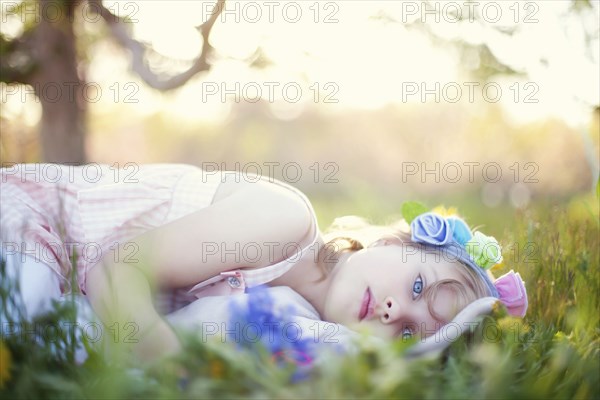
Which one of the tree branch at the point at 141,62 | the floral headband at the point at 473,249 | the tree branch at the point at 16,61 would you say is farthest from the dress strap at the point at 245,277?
the tree branch at the point at 16,61

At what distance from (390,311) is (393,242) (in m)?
0.30

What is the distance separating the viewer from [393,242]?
2.10 m

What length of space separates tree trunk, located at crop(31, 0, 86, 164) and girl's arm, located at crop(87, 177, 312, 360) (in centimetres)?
422

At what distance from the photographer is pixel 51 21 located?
5.52 m

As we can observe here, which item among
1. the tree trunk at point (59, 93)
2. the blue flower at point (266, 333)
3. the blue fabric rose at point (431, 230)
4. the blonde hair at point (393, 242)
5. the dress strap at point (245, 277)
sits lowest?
the tree trunk at point (59, 93)

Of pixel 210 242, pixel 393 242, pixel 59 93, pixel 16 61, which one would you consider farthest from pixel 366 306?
pixel 16 61

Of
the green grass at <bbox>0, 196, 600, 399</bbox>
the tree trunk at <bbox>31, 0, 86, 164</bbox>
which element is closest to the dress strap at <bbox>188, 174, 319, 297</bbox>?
the green grass at <bbox>0, 196, 600, 399</bbox>

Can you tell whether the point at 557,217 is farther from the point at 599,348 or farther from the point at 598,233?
the point at 599,348

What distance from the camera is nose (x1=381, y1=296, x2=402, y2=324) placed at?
1.86m

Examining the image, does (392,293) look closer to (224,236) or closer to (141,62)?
(224,236)

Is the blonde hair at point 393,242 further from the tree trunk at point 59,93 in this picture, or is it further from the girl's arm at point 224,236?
the tree trunk at point 59,93

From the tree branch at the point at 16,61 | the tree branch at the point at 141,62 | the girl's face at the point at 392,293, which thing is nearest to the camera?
the girl's face at the point at 392,293

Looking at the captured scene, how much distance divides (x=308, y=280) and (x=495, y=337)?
665 millimetres

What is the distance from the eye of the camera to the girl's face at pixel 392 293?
189 centimetres
